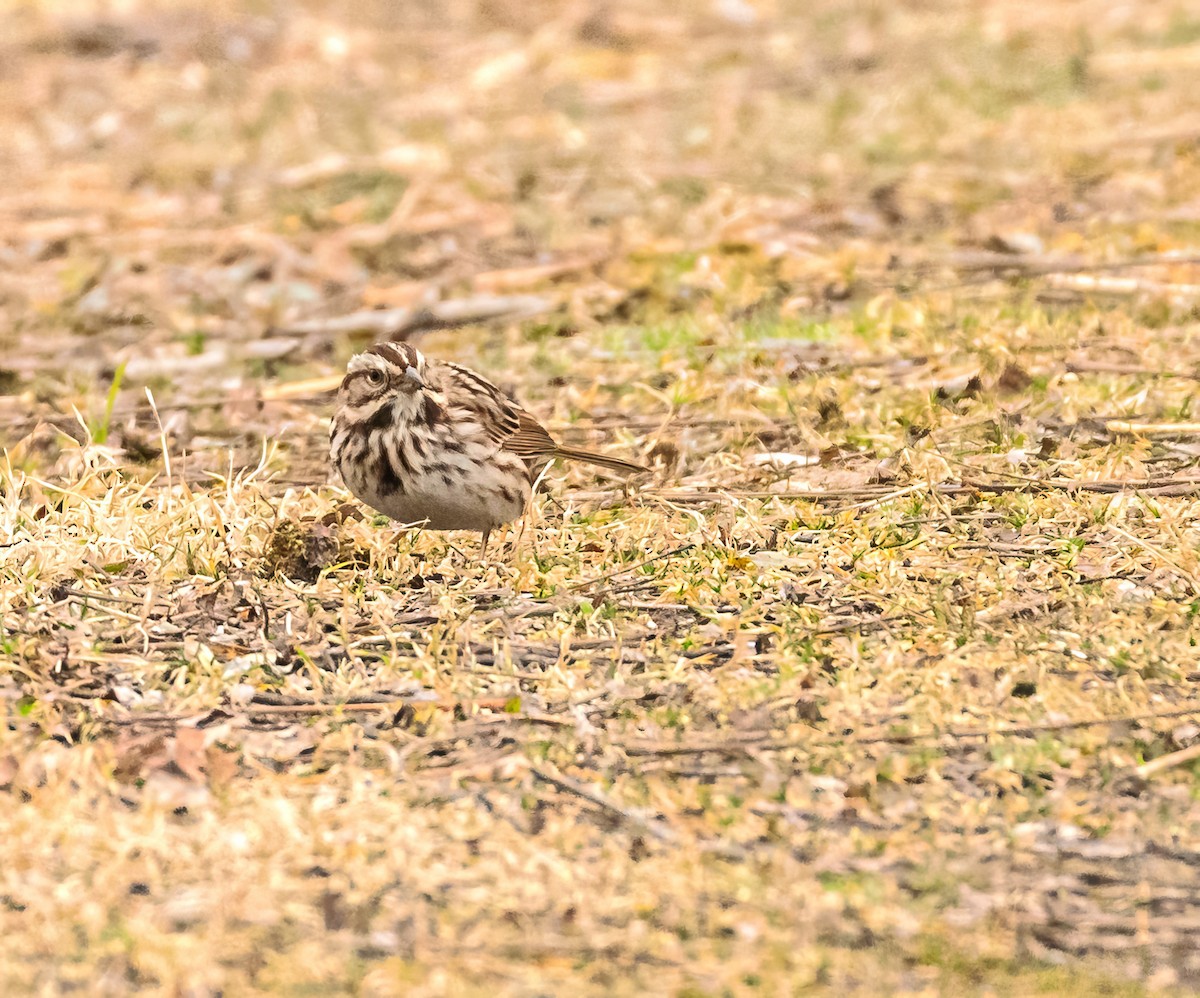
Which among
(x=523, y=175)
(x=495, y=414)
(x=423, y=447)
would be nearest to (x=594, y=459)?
(x=495, y=414)

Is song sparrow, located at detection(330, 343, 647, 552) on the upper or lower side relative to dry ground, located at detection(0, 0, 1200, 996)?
upper

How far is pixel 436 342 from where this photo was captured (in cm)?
1062

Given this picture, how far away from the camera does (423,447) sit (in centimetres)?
723

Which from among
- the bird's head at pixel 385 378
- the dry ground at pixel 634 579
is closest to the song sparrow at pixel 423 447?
the bird's head at pixel 385 378

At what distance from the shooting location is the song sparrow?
718 centimetres

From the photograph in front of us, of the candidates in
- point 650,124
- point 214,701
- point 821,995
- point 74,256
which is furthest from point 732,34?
point 821,995

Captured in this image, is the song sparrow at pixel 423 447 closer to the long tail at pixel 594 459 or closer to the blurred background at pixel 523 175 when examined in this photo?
the long tail at pixel 594 459

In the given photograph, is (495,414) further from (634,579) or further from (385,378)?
(634,579)

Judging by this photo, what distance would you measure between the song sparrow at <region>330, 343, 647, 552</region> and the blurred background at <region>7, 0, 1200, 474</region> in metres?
1.74

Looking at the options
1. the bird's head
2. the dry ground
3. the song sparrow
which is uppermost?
the bird's head

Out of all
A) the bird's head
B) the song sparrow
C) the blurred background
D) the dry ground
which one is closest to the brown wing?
the song sparrow

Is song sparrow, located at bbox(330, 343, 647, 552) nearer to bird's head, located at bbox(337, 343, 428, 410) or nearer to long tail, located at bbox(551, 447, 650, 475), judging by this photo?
bird's head, located at bbox(337, 343, 428, 410)

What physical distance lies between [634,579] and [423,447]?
871 millimetres

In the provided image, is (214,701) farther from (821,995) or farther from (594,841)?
(821,995)
